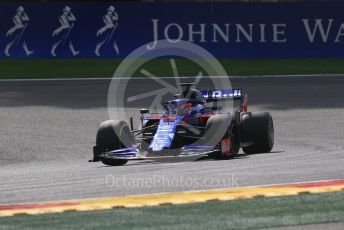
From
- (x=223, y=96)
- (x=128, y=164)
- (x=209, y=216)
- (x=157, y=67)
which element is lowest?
(x=128, y=164)

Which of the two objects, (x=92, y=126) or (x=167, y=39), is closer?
(x=92, y=126)

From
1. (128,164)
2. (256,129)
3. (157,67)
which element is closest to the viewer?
(128,164)

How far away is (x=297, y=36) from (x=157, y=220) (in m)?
21.8

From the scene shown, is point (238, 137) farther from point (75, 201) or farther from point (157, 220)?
point (157, 220)

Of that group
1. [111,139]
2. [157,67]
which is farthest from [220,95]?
[157,67]

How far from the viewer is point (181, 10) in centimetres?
3042

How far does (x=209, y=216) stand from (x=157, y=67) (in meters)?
20.3

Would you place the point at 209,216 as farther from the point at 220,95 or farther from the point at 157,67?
the point at 157,67

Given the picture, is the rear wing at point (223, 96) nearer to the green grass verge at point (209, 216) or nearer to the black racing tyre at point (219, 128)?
the black racing tyre at point (219, 128)

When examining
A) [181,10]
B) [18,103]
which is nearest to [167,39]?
[181,10]

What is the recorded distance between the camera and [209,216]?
9211mm

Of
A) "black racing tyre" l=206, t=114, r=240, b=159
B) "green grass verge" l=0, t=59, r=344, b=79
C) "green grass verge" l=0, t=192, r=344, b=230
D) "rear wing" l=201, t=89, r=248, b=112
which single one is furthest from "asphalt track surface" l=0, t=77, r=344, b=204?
"green grass verge" l=0, t=59, r=344, b=79

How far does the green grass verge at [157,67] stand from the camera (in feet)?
90.9

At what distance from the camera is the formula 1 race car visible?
14.2 metres
